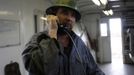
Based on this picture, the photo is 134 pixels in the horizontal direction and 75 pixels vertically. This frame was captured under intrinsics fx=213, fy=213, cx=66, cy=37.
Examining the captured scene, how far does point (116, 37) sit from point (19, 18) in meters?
8.41

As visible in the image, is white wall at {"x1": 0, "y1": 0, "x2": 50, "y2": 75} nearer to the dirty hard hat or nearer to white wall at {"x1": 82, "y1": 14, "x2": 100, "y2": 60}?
the dirty hard hat

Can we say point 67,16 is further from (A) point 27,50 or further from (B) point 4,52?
(B) point 4,52

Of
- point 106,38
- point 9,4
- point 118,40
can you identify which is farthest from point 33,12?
point 118,40

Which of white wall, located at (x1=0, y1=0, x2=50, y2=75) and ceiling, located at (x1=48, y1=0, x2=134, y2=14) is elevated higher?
ceiling, located at (x1=48, y1=0, x2=134, y2=14)

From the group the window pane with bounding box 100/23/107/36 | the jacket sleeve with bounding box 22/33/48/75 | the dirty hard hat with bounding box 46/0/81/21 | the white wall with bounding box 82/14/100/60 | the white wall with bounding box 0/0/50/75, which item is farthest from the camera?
the window pane with bounding box 100/23/107/36

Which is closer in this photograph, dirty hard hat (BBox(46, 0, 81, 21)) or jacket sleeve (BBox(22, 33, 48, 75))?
jacket sleeve (BBox(22, 33, 48, 75))

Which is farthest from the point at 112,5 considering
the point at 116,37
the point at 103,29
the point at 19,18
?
the point at 19,18


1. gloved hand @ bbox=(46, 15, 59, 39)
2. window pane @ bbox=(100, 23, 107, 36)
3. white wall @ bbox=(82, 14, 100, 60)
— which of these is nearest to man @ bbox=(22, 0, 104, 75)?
gloved hand @ bbox=(46, 15, 59, 39)

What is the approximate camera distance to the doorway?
10883mm

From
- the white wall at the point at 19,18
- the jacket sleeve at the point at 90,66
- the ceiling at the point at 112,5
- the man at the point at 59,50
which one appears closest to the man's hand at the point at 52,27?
the man at the point at 59,50

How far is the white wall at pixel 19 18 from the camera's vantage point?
4.25 m

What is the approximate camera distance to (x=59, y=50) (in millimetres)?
1243

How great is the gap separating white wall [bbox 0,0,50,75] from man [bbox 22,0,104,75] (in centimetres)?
301

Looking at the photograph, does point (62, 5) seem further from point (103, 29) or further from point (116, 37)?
point (116, 37)
